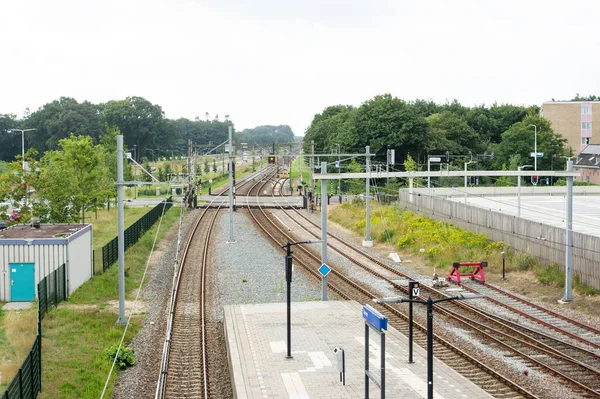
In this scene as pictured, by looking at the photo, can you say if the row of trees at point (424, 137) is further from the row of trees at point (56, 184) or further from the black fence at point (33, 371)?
the black fence at point (33, 371)

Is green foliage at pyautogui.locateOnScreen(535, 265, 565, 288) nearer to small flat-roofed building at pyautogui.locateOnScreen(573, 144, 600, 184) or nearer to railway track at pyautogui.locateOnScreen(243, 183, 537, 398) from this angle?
railway track at pyautogui.locateOnScreen(243, 183, 537, 398)

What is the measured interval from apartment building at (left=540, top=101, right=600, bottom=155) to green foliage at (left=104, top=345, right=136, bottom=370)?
9012 centimetres

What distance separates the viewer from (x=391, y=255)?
1395 inches

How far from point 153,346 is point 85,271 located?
34.8ft

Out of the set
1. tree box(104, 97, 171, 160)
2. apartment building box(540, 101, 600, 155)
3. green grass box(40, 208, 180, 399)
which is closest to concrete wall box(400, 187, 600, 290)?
green grass box(40, 208, 180, 399)

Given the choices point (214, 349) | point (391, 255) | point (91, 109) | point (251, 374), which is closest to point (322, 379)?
point (251, 374)

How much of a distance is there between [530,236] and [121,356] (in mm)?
20165

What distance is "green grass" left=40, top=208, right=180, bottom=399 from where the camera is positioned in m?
15.7

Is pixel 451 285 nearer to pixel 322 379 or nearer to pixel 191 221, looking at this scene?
pixel 322 379

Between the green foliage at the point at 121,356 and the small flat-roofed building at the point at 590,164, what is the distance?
73969 mm

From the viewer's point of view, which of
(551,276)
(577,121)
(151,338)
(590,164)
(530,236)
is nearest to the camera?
(151,338)

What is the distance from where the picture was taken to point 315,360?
56.4ft

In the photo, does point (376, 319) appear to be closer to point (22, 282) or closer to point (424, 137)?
point (22, 282)

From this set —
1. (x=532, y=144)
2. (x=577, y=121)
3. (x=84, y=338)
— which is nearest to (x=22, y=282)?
(x=84, y=338)
